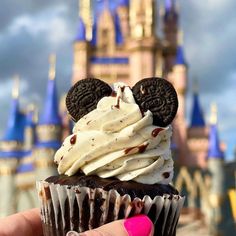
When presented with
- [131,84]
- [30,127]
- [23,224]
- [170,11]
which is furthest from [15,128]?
[23,224]

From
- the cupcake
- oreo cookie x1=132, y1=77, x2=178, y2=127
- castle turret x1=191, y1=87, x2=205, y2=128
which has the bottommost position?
castle turret x1=191, y1=87, x2=205, y2=128

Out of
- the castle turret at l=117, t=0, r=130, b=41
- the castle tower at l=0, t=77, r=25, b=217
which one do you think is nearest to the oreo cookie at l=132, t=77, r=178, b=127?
the castle tower at l=0, t=77, r=25, b=217

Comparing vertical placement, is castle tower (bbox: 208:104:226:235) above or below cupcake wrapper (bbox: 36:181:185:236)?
below

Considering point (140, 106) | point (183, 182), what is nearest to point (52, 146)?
point (183, 182)

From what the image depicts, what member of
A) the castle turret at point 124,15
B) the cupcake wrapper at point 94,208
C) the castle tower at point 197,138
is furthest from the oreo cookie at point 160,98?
the castle turret at point 124,15

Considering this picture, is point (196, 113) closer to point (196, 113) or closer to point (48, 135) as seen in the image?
point (196, 113)

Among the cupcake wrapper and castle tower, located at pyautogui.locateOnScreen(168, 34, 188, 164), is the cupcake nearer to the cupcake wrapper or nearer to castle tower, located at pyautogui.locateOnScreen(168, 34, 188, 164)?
the cupcake wrapper
